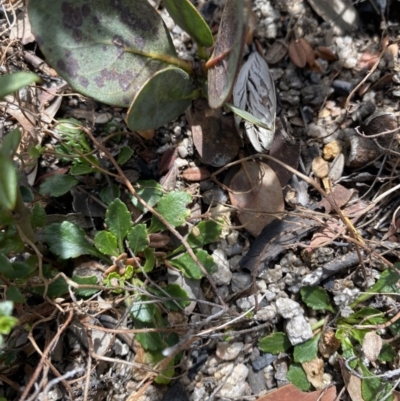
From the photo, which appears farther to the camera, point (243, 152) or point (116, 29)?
point (243, 152)

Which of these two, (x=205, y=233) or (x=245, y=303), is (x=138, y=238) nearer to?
(x=205, y=233)

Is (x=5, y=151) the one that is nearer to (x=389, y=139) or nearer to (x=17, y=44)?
(x=17, y=44)

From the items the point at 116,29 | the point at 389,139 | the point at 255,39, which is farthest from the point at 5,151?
the point at 389,139

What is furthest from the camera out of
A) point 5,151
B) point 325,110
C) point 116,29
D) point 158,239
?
point 325,110

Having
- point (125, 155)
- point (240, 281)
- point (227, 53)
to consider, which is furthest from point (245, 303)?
point (227, 53)

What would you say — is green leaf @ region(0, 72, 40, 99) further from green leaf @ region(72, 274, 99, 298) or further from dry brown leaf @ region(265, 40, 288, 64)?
dry brown leaf @ region(265, 40, 288, 64)

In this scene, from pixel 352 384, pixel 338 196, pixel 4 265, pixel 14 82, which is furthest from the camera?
pixel 338 196

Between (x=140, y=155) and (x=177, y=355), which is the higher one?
(x=140, y=155)

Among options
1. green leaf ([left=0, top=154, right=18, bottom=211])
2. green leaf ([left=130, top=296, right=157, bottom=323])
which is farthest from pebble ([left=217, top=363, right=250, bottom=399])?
green leaf ([left=0, top=154, right=18, bottom=211])
